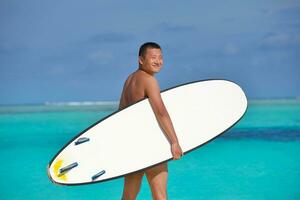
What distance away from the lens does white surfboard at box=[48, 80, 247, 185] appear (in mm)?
2740

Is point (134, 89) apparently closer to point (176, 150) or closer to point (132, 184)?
point (176, 150)

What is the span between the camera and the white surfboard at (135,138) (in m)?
2.74

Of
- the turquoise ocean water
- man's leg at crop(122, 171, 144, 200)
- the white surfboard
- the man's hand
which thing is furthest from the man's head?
the turquoise ocean water

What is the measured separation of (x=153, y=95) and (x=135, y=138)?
0.87 ft

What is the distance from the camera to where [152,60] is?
8.90 feet

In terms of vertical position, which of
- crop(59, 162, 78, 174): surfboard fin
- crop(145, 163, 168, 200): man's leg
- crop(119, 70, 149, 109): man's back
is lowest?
crop(145, 163, 168, 200): man's leg

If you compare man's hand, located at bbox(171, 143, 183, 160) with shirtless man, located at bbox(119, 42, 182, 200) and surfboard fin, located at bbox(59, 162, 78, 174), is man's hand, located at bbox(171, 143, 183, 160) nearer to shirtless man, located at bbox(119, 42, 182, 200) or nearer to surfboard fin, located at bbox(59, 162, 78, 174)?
shirtless man, located at bbox(119, 42, 182, 200)

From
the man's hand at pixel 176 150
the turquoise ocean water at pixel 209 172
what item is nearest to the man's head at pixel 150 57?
the man's hand at pixel 176 150

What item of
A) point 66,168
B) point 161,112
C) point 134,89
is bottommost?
point 66,168

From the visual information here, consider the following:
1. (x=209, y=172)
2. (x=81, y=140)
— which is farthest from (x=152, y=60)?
(x=209, y=172)

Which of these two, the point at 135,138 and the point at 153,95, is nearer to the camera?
the point at 153,95

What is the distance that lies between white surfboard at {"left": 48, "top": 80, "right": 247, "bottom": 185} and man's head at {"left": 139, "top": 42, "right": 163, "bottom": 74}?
0.17 m

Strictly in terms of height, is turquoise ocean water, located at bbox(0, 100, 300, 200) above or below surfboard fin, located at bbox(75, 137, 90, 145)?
above

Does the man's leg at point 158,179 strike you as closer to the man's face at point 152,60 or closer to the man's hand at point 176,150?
the man's hand at point 176,150
